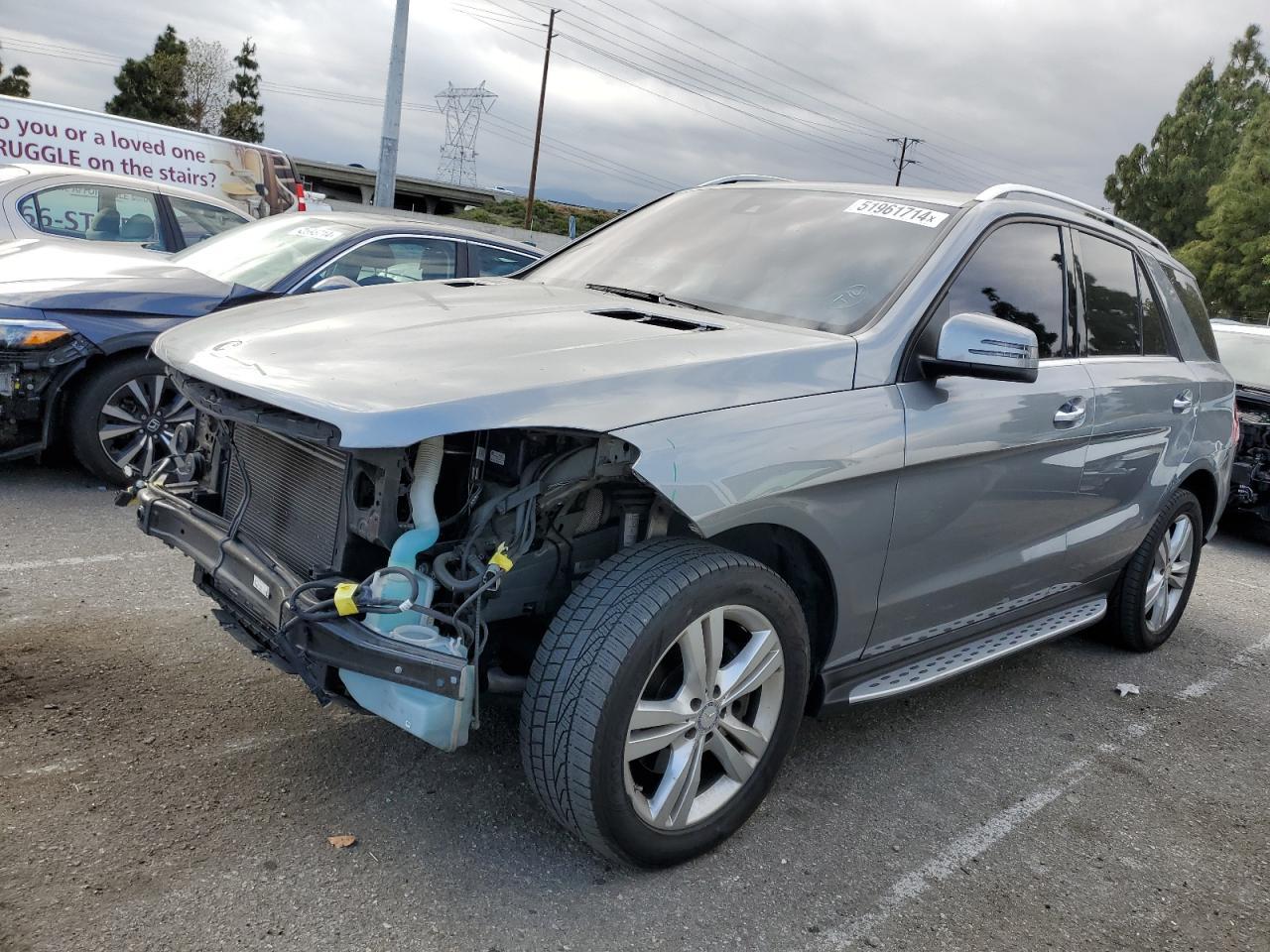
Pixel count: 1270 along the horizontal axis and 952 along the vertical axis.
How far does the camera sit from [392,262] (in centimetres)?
683

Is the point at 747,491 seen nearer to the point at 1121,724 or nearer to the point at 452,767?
the point at 452,767

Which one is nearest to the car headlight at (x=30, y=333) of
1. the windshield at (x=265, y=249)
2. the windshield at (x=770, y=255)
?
the windshield at (x=265, y=249)

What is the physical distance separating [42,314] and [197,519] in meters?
3.00

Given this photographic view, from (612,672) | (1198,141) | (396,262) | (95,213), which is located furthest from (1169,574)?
(1198,141)

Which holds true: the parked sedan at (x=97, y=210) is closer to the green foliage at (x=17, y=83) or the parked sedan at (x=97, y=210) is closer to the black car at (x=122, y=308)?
the black car at (x=122, y=308)

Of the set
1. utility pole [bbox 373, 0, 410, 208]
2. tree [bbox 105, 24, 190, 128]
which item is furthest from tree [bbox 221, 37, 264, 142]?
utility pole [bbox 373, 0, 410, 208]

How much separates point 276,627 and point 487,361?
835mm

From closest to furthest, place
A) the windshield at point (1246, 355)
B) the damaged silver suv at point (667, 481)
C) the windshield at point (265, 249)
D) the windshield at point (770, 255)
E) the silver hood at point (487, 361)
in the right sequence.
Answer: the silver hood at point (487, 361), the damaged silver suv at point (667, 481), the windshield at point (770, 255), the windshield at point (265, 249), the windshield at point (1246, 355)

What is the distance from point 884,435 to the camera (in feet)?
10.1

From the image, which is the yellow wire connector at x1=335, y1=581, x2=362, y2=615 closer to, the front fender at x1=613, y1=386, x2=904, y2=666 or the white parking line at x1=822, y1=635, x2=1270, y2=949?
the front fender at x1=613, y1=386, x2=904, y2=666

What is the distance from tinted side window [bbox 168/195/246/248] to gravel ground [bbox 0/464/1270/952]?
4026 mm

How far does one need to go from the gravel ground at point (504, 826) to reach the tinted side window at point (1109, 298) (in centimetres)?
149

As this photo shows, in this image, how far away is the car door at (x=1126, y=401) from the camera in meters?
4.15

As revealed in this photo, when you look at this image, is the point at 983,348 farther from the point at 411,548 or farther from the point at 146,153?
the point at 146,153
